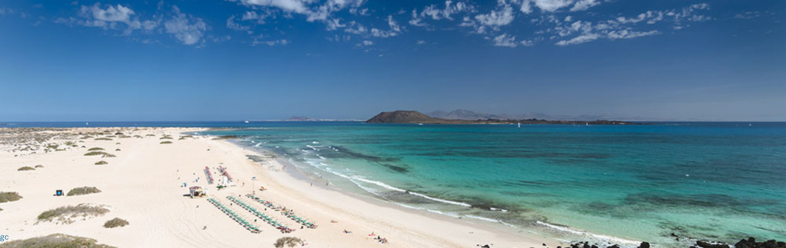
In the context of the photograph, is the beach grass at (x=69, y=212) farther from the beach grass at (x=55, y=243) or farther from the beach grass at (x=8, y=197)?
the beach grass at (x=8, y=197)

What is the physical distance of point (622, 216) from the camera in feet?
61.0

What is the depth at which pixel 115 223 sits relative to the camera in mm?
15336

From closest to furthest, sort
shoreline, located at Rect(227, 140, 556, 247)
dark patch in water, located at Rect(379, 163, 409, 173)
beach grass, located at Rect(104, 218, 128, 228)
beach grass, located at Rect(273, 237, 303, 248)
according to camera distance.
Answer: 1. beach grass, located at Rect(273, 237, 303, 248)
2. beach grass, located at Rect(104, 218, 128, 228)
3. shoreline, located at Rect(227, 140, 556, 247)
4. dark patch in water, located at Rect(379, 163, 409, 173)

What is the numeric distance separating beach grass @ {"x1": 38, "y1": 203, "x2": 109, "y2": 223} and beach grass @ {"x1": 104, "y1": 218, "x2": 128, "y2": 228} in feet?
6.27

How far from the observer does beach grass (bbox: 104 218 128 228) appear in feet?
49.8

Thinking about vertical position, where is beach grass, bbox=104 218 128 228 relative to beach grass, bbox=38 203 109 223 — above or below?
below

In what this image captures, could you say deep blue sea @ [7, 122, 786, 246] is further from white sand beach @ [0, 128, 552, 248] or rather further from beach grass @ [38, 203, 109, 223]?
beach grass @ [38, 203, 109, 223]

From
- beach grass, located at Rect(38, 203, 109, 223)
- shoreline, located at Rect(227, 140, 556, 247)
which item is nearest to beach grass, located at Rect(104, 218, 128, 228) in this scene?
beach grass, located at Rect(38, 203, 109, 223)

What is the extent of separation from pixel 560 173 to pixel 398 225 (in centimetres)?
2238

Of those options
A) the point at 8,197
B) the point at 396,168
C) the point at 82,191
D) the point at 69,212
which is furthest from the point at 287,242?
the point at 396,168

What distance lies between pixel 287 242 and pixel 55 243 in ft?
26.9

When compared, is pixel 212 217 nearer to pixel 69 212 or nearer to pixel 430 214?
pixel 69 212

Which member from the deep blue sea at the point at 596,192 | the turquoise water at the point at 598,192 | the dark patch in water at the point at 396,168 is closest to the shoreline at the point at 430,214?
the deep blue sea at the point at 596,192

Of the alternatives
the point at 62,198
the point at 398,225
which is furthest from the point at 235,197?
the point at 398,225
